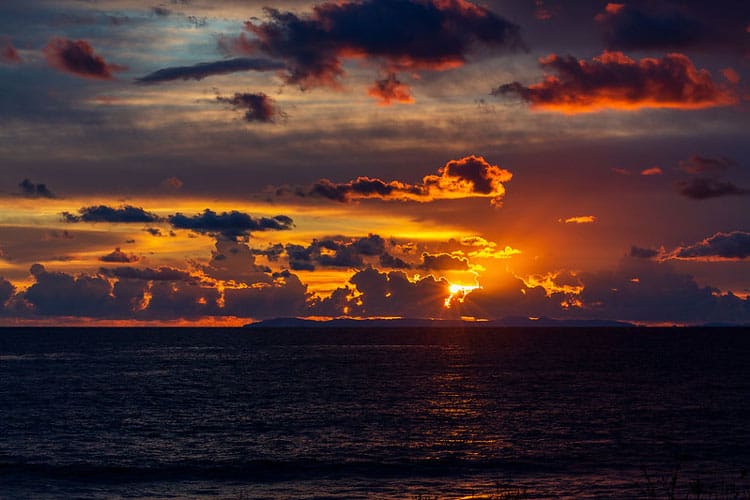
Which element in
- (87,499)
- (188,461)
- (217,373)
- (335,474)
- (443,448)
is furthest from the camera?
(217,373)

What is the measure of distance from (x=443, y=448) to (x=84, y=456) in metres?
29.5

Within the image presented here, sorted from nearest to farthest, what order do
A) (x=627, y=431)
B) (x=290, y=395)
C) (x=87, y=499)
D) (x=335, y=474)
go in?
(x=87, y=499), (x=335, y=474), (x=627, y=431), (x=290, y=395)

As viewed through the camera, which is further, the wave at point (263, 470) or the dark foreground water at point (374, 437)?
the wave at point (263, 470)

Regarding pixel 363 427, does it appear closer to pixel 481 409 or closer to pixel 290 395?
pixel 481 409

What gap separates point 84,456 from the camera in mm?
67562

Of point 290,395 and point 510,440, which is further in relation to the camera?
point 290,395

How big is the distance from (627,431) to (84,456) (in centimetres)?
4943

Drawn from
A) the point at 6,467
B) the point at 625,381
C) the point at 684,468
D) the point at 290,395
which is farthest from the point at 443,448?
the point at 625,381

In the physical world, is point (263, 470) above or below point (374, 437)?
below

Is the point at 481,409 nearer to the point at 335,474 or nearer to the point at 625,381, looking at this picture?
the point at 335,474

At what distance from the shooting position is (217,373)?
16062 cm

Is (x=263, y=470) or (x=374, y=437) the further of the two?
(x=374, y=437)

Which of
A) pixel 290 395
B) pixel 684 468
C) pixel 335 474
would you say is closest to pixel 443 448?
pixel 335 474

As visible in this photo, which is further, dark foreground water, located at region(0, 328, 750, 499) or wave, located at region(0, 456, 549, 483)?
wave, located at region(0, 456, 549, 483)
